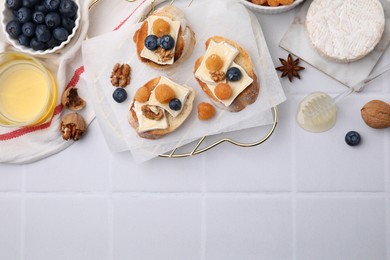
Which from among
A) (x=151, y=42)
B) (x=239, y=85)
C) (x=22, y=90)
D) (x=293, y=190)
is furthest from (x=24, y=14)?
(x=293, y=190)

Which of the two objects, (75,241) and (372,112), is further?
(75,241)

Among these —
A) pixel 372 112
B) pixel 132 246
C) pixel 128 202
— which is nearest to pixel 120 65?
pixel 128 202

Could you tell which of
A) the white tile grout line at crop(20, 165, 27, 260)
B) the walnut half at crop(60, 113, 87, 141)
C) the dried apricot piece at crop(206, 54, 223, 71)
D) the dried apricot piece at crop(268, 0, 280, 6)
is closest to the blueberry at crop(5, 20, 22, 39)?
the walnut half at crop(60, 113, 87, 141)

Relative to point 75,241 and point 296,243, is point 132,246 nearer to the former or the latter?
point 75,241

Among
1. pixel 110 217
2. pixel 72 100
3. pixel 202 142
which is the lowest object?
pixel 110 217

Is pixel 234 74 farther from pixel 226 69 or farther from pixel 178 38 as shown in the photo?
pixel 178 38

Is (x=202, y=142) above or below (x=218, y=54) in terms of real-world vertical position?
below
